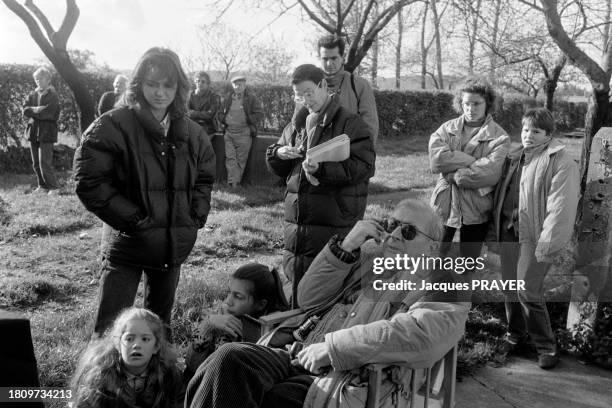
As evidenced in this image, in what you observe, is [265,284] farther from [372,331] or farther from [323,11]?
[323,11]

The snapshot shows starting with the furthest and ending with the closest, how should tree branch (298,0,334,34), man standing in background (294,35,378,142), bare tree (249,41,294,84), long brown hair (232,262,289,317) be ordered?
bare tree (249,41,294,84) → tree branch (298,0,334,34) → man standing in background (294,35,378,142) → long brown hair (232,262,289,317)

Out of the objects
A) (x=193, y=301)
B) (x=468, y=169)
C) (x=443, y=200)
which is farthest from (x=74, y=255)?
(x=468, y=169)

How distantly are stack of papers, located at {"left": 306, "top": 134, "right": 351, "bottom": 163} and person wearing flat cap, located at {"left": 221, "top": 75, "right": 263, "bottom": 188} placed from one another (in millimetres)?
6401

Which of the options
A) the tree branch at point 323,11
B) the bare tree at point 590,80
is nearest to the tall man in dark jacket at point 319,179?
the bare tree at point 590,80

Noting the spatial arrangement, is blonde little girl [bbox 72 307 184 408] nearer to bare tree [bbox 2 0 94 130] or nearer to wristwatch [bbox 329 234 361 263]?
wristwatch [bbox 329 234 361 263]

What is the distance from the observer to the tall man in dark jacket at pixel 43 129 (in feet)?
30.6

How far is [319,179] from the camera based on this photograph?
143 inches

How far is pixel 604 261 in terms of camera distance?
452 centimetres

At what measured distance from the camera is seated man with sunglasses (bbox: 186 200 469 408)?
7.95ft

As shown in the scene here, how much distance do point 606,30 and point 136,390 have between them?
8.78 metres

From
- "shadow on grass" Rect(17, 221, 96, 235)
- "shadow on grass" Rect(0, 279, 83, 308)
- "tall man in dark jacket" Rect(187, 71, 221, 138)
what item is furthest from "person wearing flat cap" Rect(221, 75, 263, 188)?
"shadow on grass" Rect(0, 279, 83, 308)

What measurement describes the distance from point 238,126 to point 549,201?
6.89 meters

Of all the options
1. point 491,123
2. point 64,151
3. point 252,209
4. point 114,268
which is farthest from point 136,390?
point 64,151

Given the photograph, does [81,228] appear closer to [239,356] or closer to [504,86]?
[239,356]
